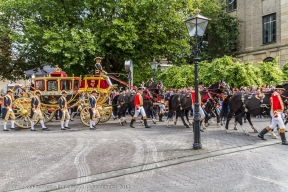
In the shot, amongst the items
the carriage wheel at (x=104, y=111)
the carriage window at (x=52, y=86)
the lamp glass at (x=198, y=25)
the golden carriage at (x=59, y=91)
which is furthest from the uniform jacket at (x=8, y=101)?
the lamp glass at (x=198, y=25)

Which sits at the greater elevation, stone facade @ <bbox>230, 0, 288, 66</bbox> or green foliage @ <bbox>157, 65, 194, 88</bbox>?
stone facade @ <bbox>230, 0, 288, 66</bbox>

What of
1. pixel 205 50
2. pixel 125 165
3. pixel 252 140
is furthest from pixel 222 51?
pixel 125 165

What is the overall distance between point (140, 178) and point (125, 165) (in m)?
1.01

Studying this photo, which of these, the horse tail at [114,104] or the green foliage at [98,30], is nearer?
the horse tail at [114,104]

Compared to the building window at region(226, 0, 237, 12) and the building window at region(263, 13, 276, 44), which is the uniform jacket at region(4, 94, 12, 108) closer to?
the building window at region(263, 13, 276, 44)

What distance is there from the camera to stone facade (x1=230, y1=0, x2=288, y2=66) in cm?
2653

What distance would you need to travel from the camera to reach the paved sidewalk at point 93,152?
22.1ft

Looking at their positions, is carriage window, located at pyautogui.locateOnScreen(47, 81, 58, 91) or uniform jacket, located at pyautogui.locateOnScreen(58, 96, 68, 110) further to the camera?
carriage window, located at pyautogui.locateOnScreen(47, 81, 58, 91)

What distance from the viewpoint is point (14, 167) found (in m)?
7.35

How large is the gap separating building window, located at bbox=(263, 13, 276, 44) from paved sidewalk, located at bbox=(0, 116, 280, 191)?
19.3 metres

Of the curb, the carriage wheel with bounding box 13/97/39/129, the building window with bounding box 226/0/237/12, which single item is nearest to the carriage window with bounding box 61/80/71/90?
the carriage wheel with bounding box 13/97/39/129

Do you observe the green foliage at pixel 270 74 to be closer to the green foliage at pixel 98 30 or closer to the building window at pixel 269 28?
the green foliage at pixel 98 30

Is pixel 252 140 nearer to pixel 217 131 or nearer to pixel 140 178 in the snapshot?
pixel 217 131

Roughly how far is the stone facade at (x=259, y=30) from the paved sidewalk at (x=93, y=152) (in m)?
18.3
